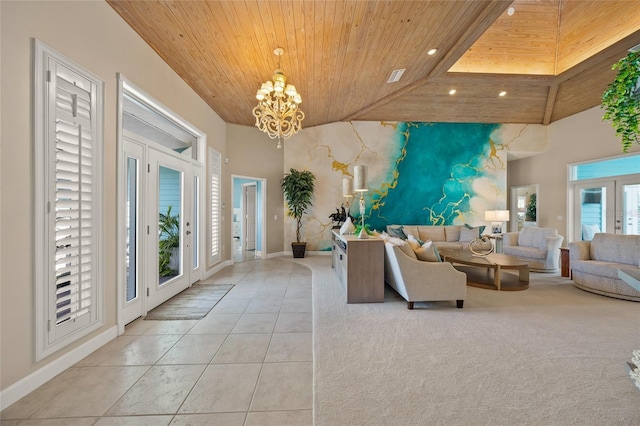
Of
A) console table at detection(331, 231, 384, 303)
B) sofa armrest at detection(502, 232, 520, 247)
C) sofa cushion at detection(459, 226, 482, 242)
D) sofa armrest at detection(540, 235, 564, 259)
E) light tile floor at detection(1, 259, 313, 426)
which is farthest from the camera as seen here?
sofa cushion at detection(459, 226, 482, 242)

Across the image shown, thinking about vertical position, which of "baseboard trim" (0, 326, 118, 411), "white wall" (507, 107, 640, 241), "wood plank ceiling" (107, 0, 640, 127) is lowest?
"baseboard trim" (0, 326, 118, 411)

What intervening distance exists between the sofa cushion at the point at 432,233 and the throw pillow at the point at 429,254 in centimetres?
332

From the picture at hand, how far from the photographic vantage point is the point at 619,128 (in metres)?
1.45

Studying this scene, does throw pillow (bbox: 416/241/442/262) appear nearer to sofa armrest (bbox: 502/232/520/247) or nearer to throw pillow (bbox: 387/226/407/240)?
throw pillow (bbox: 387/226/407/240)

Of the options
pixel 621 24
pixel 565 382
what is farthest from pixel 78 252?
pixel 621 24

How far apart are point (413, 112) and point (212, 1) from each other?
5.54 m

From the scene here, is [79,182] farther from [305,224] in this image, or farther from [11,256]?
[305,224]

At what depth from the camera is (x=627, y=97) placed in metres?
1.38

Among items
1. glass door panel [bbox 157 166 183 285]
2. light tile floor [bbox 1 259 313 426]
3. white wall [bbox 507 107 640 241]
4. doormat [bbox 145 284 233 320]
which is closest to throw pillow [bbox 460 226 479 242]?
white wall [bbox 507 107 640 241]

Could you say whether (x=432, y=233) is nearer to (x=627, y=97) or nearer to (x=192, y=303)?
(x=192, y=303)

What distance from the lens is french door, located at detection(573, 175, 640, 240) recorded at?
572 cm

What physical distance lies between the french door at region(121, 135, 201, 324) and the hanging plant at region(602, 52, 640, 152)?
12.5ft

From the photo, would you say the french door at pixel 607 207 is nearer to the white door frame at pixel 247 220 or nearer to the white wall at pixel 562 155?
the white wall at pixel 562 155

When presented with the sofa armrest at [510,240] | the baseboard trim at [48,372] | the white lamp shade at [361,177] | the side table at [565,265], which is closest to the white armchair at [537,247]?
the sofa armrest at [510,240]
